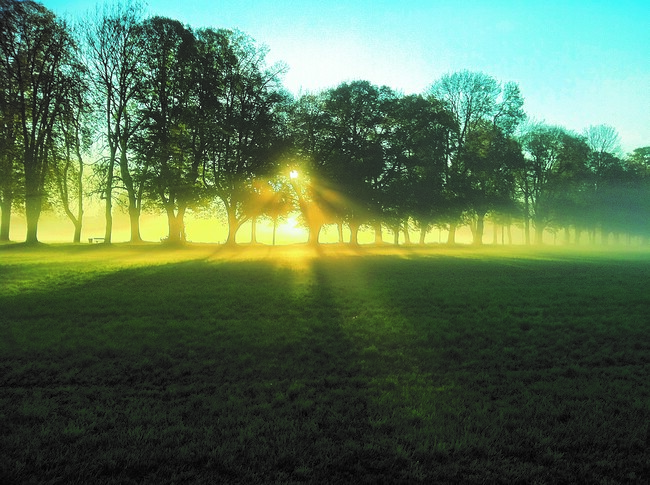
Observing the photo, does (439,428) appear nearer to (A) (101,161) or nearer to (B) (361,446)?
(B) (361,446)

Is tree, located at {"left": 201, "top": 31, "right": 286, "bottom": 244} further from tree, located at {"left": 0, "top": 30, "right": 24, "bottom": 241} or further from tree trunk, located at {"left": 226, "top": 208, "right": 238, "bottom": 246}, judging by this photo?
tree, located at {"left": 0, "top": 30, "right": 24, "bottom": 241}

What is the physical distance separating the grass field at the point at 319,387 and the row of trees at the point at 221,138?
25789 mm

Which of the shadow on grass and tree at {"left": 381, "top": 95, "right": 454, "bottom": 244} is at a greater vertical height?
tree at {"left": 381, "top": 95, "right": 454, "bottom": 244}

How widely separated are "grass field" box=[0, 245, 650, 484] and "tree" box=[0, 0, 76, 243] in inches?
994

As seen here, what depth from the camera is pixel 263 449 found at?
534 centimetres

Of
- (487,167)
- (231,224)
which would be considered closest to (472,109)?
(487,167)

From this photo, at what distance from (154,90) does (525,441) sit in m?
44.2

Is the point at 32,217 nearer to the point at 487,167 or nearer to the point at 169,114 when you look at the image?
the point at 169,114

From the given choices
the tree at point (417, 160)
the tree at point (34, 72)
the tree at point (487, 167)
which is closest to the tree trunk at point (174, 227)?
the tree at point (34, 72)

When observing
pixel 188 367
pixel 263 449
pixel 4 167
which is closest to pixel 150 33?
pixel 4 167

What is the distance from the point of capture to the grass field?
16.6 feet

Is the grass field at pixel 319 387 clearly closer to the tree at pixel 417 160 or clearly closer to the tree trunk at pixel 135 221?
the tree trunk at pixel 135 221

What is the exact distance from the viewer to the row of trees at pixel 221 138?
117ft

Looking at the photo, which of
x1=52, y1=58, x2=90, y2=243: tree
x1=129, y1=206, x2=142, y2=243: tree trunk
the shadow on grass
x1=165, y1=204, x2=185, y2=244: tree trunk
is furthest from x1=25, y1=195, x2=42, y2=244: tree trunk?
the shadow on grass
